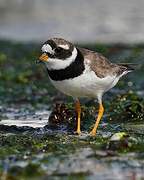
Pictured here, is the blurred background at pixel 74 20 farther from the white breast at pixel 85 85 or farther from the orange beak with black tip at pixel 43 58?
the orange beak with black tip at pixel 43 58

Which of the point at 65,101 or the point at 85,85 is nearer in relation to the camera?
the point at 85,85

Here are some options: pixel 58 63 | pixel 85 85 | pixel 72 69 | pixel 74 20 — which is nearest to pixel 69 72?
pixel 72 69

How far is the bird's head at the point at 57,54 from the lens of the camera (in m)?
8.80

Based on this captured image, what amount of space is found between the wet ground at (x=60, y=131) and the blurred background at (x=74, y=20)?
13.6ft

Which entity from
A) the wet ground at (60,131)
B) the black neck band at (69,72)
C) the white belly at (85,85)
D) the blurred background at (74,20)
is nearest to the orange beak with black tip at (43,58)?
the black neck band at (69,72)

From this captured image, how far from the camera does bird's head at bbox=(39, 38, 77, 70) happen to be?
8.80 m

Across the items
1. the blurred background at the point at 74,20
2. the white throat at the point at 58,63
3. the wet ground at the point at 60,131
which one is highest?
the blurred background at the point at 74,20

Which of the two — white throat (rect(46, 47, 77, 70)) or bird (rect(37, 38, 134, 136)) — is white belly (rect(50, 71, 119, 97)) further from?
white throat (rect(46, 47, 77, 70))

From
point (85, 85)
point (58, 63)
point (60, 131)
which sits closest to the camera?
point (58, 63)

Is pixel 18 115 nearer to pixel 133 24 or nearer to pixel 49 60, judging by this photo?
pixel 49 60

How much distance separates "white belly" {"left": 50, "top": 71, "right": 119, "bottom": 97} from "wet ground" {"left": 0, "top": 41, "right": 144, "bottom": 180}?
551 millimetres

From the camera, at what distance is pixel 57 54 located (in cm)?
886

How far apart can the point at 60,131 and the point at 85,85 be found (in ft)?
3.71

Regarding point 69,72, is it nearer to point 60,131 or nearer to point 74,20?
point 60,131
